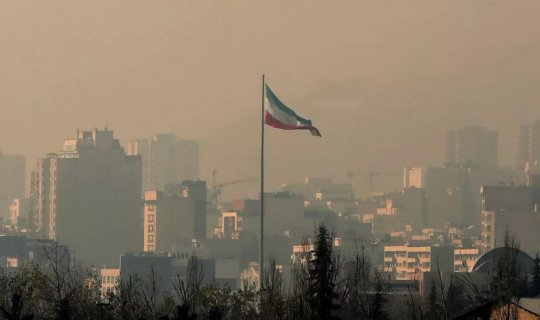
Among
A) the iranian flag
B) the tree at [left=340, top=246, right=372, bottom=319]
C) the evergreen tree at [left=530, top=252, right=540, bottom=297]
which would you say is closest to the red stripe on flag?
the iranian flag

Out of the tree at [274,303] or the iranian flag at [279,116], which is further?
the iranian flag at [279,116]

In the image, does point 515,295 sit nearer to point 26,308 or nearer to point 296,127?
point 26,308

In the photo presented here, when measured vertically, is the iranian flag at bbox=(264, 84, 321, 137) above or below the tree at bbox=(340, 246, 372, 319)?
above

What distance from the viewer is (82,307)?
60.4 meters

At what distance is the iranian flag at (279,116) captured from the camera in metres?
91.6

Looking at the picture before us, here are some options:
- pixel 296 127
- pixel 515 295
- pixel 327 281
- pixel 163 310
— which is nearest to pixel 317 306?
pixel 327 281

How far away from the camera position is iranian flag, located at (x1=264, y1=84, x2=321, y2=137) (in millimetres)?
91613

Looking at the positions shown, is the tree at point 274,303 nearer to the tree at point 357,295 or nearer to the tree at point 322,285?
the tree at point 322,285

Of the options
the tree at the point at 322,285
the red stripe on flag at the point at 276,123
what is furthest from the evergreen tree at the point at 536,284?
the tree at the point at 322,285

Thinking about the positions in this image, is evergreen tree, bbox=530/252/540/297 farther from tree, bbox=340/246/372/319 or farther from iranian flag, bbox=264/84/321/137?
iranian flag, bbox=264/84/321/137

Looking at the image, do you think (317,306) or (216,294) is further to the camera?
(216,294)

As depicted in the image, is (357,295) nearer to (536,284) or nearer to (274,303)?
(274,303)

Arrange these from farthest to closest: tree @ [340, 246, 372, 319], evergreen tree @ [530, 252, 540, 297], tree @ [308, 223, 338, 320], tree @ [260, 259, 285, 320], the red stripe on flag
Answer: the red stripe on flag → evergreen tree @ [530, 252, 540, 297] → tree @ [340, 246, 372, 319] → tree @ [260, 259, 285, 320] → tree @ [308, 223, 338, 320]

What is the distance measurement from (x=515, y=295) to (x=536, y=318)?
1.74 metres
